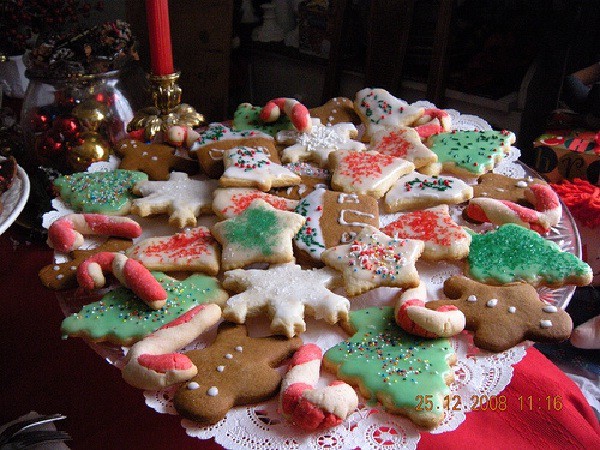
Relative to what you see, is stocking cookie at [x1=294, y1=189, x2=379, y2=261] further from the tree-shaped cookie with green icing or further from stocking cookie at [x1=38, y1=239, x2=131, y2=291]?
stocking cookie at [x1=38, y1=239, x2=131, y2=291]

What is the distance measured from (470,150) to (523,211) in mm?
249

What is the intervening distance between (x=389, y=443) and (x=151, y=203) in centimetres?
61

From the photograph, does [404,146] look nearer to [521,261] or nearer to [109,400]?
[521,261]

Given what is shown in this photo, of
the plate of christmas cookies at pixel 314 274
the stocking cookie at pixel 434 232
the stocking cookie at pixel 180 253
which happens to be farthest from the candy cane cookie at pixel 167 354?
the stocking cookie at pixel 434 232

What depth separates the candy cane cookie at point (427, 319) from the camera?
794 millimetres

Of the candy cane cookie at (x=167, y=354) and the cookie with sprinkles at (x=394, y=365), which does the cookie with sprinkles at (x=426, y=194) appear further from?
the candy cane cookie at (x=167, y=354)

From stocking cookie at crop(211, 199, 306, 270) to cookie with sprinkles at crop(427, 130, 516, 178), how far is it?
38 centimetres

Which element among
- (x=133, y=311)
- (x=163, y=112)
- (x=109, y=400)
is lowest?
(x=109, y=400)

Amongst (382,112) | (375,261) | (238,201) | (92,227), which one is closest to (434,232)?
(375,261)

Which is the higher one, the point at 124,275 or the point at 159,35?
the point at 159,35

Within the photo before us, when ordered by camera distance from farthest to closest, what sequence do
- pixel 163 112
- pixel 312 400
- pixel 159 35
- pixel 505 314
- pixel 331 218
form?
pixel 163 112 → pixel 159 35 → pixel 331 218 → pixel 505 314 → pixel 312 400

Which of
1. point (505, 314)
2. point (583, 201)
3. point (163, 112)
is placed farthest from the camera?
point (583, 201)

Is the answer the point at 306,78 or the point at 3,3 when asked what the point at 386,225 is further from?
the point at 306,78

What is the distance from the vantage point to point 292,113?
1325mm
